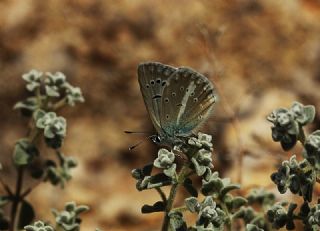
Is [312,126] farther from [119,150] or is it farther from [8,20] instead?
[8,20]

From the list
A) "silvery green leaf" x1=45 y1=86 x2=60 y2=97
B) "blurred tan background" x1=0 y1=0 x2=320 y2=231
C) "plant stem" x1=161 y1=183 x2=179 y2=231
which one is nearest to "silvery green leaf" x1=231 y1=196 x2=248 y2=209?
"plant stem" x1=161 y1=183 x2=179 y2=231

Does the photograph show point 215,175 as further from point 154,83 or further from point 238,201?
point 154,83

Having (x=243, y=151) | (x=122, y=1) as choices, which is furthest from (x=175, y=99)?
(x=122, y=1)

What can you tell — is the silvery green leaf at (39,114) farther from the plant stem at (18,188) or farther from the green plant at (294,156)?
the green plant at (294,156)

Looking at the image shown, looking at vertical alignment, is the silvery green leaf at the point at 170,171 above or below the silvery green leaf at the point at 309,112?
below

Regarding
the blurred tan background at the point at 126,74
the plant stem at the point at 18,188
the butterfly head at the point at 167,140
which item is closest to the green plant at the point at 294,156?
the butterfly head at the point at 167,140
